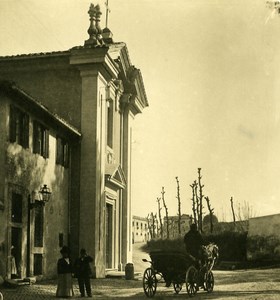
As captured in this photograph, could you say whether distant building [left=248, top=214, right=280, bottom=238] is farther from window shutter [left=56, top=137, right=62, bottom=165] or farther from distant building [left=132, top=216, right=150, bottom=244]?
distant building [left=132, top=216, right=150, bottom=244]

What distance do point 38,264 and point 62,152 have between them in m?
4.60

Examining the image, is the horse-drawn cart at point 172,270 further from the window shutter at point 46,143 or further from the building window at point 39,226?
the window shutter at point 46,143

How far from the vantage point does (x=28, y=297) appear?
14828 millimetres

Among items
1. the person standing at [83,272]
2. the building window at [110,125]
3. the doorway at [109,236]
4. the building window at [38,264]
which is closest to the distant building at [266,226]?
the doorway at [109,236]

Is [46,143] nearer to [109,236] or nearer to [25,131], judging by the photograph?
[25,131]

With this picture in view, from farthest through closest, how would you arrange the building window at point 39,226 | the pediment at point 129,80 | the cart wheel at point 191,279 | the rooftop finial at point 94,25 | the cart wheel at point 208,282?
1. the pediment at point 129,80
2. the rooftop finial at point 94,25
3. the building window at point 39,226
4. the cart wheel at point 208,282
5. the cart wheel at point 191,279

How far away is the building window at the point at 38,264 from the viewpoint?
20.3 meters

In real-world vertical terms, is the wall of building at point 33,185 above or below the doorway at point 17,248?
above

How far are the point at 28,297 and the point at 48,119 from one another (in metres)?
7.82

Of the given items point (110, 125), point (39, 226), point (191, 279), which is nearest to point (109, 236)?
point (110, 125)

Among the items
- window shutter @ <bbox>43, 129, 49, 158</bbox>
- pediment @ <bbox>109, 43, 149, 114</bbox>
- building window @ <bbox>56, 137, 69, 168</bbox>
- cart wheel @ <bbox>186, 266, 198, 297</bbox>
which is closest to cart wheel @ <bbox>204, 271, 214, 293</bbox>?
cart wheel @ <bbox>186, 266, 198, 297</bbox>

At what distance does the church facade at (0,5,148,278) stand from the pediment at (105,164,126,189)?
0.20 ft

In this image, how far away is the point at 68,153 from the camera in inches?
944

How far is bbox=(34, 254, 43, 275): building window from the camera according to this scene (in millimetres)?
20300
